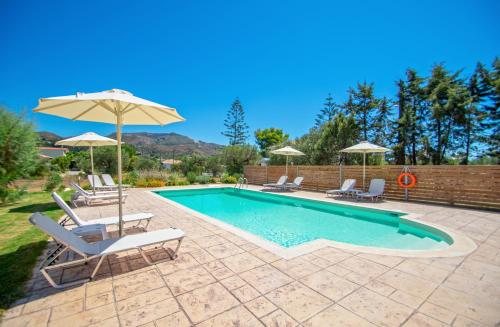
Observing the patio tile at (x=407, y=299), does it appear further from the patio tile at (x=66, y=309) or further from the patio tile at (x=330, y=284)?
the patio tile at (x=66, y=309)

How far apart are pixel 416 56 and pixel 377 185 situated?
1329 centimetres

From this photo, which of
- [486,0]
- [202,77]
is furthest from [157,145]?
[486,0]

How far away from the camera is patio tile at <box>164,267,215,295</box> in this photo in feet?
8.16

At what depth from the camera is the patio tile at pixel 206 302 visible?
2.05 m

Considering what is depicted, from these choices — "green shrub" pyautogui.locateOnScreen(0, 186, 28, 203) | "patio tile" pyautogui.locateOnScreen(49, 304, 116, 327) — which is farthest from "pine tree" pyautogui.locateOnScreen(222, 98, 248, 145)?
"patio tile" pyautogui.locateOnScreen(49, 304, 116, 327)

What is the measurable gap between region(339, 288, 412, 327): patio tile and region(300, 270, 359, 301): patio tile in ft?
0.29

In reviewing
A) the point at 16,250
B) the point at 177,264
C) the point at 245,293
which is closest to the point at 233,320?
the point at 245,293

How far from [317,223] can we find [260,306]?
16.7 ft

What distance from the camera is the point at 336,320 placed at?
1952 mm

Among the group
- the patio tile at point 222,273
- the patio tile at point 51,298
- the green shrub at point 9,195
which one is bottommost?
the patio tile at point 51,298

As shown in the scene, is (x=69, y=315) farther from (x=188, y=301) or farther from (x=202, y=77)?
(x=202, y=77)

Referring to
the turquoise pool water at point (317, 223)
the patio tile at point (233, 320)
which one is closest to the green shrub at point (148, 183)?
the turquoise pool water at point (317, 223)

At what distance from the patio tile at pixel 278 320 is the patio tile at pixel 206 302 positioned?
1.24 feet

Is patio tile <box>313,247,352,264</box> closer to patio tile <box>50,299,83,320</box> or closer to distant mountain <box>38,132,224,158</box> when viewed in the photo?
patio tile <box>50,299,83,320</box>
